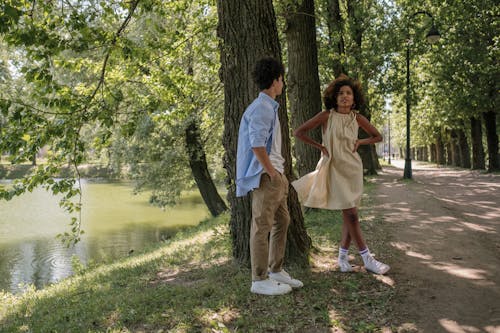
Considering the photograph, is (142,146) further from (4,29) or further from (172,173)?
(4,29)

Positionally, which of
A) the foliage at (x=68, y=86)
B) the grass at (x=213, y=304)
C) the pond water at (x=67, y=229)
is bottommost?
the pond water at (x=67, y=229)

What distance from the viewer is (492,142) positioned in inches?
968

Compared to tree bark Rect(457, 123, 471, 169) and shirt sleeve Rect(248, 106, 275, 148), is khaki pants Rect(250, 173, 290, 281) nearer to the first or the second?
shirt sleeve Rect(248, 106, 275, 148)

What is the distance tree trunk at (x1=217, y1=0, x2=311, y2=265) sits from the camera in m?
5.46

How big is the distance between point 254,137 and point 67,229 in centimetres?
1869

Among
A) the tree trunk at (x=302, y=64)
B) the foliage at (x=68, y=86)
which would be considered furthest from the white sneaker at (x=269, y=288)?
the tree trunk at (x=302, y=64)

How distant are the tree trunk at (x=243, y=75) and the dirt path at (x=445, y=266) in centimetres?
140

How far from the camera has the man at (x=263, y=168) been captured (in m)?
4.32

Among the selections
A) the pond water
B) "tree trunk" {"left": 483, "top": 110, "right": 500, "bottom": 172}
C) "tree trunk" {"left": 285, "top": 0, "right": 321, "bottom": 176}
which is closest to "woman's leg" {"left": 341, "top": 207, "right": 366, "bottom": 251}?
"tree trunk" {"left": 285, "top": 0, "right": 321, "bottom": 176}

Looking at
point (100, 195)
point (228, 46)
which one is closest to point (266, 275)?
point (228, 46)

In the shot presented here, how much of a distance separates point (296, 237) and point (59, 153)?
3638 millimetres

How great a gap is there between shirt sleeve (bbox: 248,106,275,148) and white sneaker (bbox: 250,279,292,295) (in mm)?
1390

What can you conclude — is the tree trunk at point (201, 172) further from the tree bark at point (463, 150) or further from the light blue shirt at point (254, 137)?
the tree bark at point (463, 150)

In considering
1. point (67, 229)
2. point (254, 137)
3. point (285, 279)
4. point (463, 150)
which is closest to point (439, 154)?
point (463, 150)
